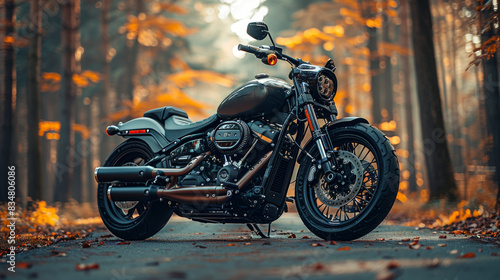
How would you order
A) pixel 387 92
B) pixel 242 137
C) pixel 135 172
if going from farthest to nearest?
pixel 387 92, pixel 135 172, pixel 242 137

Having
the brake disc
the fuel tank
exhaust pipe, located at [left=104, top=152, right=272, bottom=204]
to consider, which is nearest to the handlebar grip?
the fuel tank

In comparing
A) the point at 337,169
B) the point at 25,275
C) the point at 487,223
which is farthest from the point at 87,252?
the point at 487,223

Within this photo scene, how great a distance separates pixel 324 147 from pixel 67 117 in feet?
40.2

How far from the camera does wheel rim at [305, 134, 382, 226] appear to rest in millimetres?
5029

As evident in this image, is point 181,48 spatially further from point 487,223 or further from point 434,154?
point 487,223

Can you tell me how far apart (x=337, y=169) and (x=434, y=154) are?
6246 millimetres

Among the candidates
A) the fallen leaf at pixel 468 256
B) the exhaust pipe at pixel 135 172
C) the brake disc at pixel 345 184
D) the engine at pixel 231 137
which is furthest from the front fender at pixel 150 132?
the fallen leaf at pixel 468 256

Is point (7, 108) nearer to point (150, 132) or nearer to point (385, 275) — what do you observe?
point (150, 132)

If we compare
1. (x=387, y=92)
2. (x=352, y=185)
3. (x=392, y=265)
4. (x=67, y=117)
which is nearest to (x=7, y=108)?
(x=67, y=117)

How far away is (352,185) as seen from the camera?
506 cm

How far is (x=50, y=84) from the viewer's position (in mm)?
21234

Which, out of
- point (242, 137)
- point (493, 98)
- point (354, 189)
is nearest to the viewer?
point (354, 189)

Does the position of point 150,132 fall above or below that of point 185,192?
above

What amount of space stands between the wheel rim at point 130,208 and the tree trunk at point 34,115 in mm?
7113
